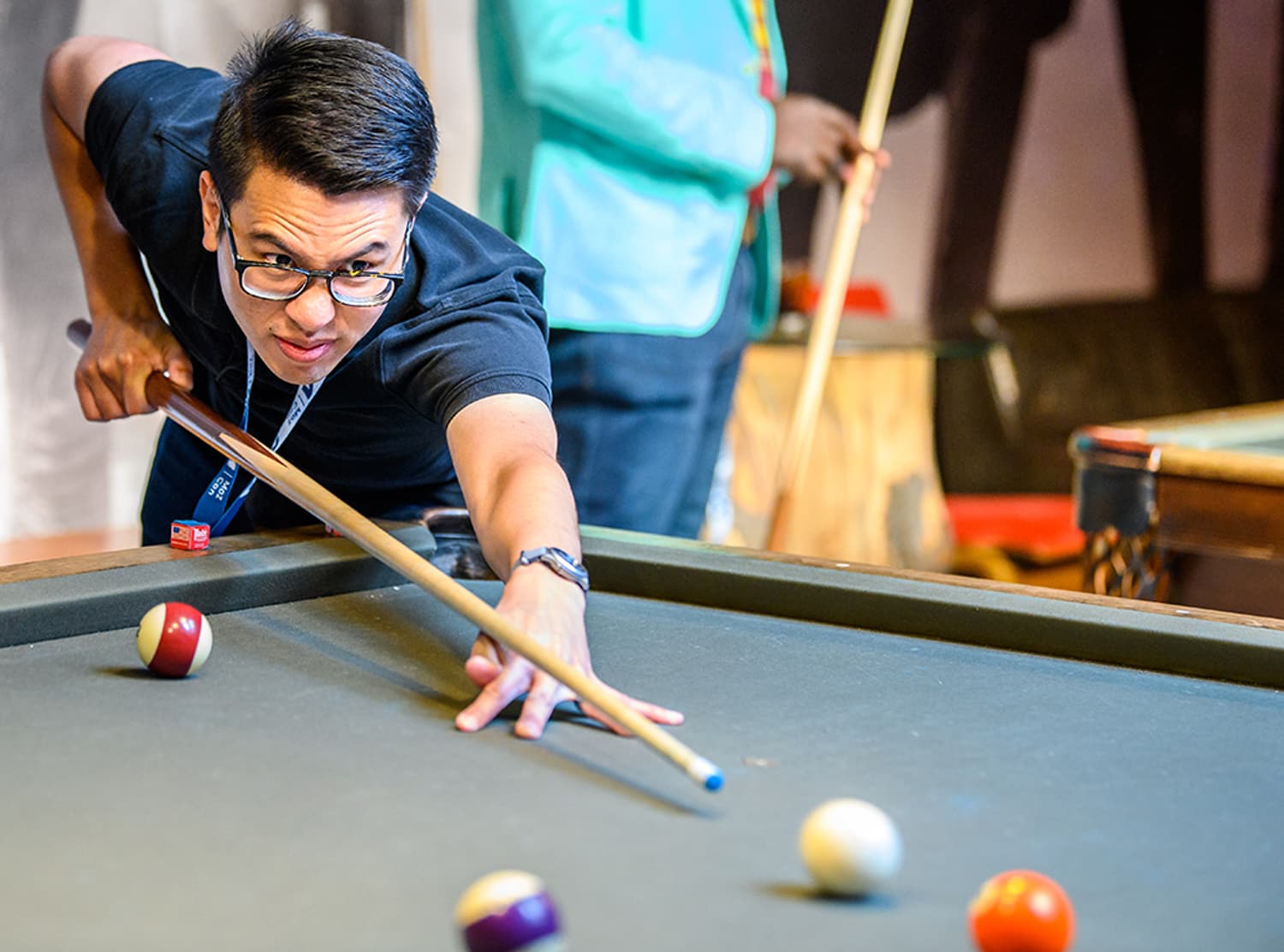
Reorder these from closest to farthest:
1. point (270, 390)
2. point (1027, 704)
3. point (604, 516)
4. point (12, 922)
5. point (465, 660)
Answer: point (12, 922) → point (1027, 704) → point (465, 660) → point (270, 390) → point (604, 516)

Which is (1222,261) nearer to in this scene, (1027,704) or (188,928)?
(1027,704)

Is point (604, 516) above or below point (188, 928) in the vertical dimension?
below

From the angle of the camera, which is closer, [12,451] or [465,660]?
[465,660]

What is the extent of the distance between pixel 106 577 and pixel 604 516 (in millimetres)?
1085

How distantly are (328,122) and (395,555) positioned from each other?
450 millimetres

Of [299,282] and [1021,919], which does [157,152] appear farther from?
[1021,919]

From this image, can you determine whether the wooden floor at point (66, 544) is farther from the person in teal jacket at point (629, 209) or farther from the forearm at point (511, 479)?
the forearm at point (511, 479)

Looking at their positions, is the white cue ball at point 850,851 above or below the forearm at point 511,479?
above

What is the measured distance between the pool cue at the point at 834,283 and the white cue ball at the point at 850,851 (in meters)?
2.16

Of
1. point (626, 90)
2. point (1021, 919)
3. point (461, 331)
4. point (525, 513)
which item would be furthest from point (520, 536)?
point (626, 90)

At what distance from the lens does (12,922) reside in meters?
0.85

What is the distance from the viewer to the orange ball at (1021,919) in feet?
2.71

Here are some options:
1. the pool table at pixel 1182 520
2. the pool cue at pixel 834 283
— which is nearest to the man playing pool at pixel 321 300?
the pool table at pixel 1182 520

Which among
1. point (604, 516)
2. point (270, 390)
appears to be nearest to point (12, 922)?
point (270, 390)
